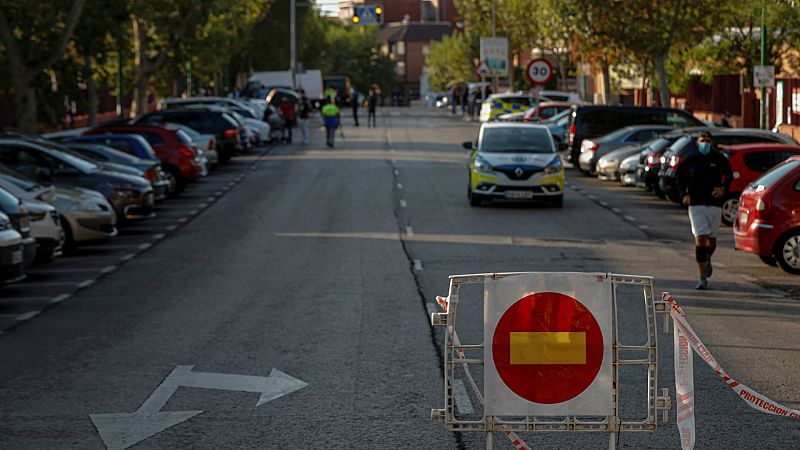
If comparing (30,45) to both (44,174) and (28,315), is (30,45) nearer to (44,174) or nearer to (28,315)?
(44,174)

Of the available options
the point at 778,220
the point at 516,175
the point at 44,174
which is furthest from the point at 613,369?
the point at 516,175

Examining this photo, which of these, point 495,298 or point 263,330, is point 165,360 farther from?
point 495,298

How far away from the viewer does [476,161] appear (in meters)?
27.4

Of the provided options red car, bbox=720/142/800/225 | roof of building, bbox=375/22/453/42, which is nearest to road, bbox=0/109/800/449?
red car, bbox=720/142/800/225

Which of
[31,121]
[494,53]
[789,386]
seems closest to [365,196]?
[31,121]

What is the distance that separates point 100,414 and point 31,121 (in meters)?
27.1

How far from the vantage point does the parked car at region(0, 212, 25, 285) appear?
15.7 meters

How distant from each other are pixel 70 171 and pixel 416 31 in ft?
553

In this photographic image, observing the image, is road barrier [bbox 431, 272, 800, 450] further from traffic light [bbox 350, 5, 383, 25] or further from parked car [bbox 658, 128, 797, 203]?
traffic light [bbox 350, 5, 383, 25]

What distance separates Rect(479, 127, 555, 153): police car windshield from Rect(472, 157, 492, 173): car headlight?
0.71 meters

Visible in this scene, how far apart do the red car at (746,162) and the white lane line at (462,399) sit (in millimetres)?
14865

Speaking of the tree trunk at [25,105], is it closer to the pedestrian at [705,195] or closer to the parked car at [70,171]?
the parked car at [70,171]

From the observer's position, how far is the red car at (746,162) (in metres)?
24.5

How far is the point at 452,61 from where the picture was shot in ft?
400
